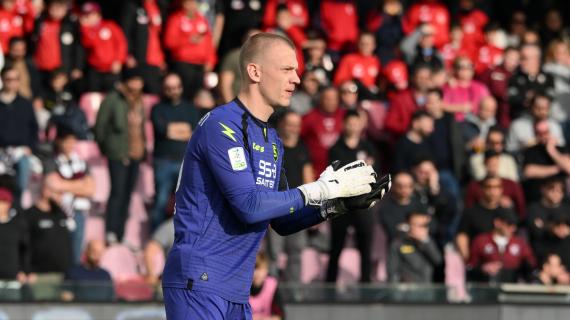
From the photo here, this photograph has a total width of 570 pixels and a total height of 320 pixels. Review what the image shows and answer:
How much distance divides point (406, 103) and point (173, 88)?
9.92 ft

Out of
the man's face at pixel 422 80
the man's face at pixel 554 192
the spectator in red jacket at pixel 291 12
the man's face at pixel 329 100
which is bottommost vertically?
the man's face at pixel 554 192

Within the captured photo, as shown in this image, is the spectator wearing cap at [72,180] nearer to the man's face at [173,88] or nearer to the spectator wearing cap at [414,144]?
the man's face at [173,88]

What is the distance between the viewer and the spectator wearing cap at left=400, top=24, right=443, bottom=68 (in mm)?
17047

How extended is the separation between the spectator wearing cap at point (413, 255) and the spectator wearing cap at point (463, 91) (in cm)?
320

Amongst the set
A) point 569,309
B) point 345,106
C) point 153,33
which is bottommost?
point 569,309

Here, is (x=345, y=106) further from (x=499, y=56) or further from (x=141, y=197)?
(x=499, y=56)

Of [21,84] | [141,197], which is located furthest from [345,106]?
[21,84]

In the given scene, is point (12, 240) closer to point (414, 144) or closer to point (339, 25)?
point (414, 144)

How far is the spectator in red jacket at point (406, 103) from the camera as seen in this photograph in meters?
15.4

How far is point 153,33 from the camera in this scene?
53.4 ft

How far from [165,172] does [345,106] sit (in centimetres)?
257

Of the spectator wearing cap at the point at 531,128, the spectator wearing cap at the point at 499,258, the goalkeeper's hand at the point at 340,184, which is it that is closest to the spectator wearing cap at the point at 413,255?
the spectator wearing cap at the point at 499,258

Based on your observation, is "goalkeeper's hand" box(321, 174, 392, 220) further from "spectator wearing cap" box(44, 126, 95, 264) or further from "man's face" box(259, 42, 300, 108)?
"spectator wearing cap" box(44, 126, 95, 264)

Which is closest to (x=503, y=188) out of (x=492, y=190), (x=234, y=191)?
(x=492, y=190)
